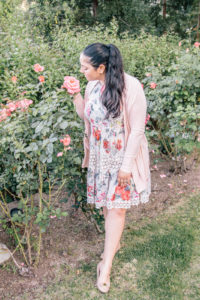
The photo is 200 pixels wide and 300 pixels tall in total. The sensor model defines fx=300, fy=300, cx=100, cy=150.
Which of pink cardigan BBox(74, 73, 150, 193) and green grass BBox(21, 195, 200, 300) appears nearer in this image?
pink cardigan BBox(74, 73, 150, 193)

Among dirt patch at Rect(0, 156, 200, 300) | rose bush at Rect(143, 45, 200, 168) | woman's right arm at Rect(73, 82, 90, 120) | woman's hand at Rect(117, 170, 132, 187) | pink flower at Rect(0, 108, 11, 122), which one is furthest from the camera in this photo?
rose bush at Rect(143, 45, 200, 168)

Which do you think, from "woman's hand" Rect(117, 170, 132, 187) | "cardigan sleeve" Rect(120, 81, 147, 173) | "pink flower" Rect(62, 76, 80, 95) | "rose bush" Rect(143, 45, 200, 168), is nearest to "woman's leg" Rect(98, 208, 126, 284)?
"woman's hand" Rect(117, 170, 132, 187)

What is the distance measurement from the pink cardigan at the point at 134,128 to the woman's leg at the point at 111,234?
0.85 feet

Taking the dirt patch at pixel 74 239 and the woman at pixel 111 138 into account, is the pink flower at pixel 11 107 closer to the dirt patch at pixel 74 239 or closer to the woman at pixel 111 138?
the woman at pixel 111 138

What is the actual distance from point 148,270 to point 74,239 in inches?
31.7

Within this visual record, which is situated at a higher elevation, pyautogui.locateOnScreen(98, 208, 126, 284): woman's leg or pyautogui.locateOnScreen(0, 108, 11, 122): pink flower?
pyautogui.locateOnScreen(0, 108, 11, 122): pink flower

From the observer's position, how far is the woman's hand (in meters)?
2.17

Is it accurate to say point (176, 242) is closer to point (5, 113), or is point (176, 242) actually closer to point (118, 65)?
point (118, 65)

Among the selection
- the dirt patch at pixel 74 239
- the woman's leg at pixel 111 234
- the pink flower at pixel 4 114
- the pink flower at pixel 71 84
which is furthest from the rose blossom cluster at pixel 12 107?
the dirt patch at pixel 74 239

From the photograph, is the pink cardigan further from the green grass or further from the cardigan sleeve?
the green grass

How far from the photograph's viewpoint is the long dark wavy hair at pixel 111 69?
2.04 metres

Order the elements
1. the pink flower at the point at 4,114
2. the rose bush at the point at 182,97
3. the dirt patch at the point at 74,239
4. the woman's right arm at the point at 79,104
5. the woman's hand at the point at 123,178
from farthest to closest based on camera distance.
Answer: the rose bush at the point at 182,97 → the dirt patch at the point at 74,239 → the woman's right arm at the point at 79,104 → the woman's hand at the point at 123,178 → the pink flower at the point at 4,114

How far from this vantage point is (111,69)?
2.05m

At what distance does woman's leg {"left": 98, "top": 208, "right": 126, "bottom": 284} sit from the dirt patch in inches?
12.9
